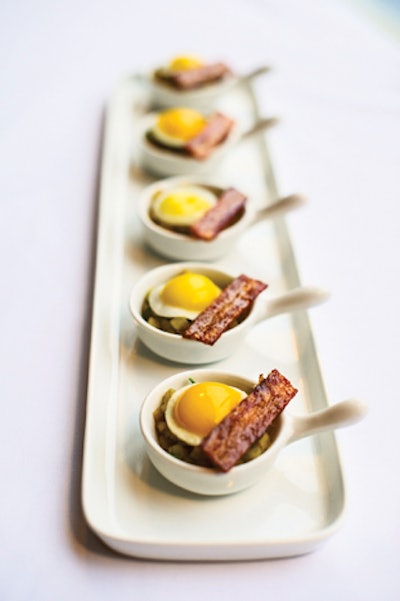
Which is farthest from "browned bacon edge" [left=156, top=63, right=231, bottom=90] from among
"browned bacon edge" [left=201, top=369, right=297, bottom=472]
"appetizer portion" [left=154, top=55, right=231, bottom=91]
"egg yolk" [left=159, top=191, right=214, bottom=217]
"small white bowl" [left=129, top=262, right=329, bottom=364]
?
"browned bacon edge" [left=201, top=369, right=297, bottom=472]

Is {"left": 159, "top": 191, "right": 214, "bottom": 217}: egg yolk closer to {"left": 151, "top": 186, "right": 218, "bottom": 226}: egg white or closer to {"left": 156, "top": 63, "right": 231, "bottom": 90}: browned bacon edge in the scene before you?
{"left": 151, "top": 186, "right": 218, "bottom": 226}: egg white

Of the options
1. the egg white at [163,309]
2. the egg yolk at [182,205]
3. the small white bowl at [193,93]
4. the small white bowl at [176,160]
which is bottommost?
the egg white at [163,309]

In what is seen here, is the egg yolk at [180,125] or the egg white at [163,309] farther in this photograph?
the egg yolk at [180,125]

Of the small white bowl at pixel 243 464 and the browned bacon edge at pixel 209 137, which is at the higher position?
the browned bacon edge at pixel 209 137

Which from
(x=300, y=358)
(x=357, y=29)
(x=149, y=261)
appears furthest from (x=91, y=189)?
(x=357, y=29)

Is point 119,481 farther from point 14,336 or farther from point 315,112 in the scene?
point 315,112

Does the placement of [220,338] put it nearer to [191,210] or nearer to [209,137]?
[191,210]

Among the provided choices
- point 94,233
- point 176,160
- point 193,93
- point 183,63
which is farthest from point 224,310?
point 183,63

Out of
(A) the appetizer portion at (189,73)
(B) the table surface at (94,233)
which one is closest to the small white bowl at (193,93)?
(A) the appetizer portion at (189,73)

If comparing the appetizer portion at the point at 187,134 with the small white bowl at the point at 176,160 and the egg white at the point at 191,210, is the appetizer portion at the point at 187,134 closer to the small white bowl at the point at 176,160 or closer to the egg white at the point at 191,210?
the small white bowl at the point at 176,160
